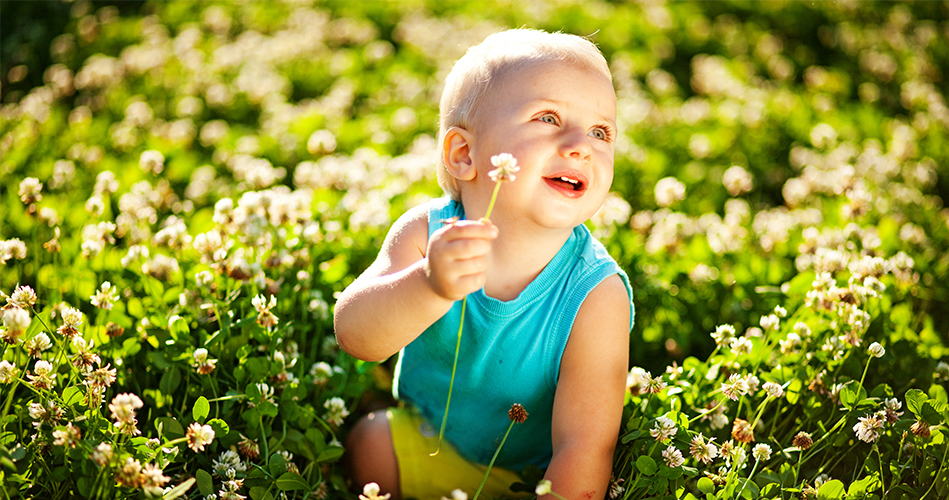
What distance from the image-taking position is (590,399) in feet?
5.68

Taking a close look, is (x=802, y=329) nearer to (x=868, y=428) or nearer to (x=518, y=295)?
(x=868, y=428)

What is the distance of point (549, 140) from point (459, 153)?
0.24 m

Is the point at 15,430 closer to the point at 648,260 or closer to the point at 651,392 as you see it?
the point at 651,392

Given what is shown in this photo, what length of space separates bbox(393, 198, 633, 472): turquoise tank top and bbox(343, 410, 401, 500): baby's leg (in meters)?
0.14

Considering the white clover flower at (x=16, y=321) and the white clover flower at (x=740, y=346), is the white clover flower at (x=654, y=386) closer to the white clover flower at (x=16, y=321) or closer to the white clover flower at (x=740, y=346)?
the white clover flower at (x=740, y=346)

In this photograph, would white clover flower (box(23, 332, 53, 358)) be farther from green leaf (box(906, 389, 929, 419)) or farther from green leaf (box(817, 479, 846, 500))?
green leaf (box(906, 389, 929, 419))

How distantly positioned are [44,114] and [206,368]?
2.65m

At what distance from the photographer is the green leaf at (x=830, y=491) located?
1.67 m

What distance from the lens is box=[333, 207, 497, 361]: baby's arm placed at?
4.62 feet

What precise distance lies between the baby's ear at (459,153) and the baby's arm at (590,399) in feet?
1.37

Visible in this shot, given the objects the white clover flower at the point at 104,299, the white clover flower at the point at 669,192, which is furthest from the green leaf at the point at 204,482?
the white clover flower at the point at 669,192

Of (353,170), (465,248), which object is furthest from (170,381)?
(353,170)

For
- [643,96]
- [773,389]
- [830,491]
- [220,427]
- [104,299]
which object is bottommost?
[643,96]

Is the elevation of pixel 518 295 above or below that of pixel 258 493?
above
